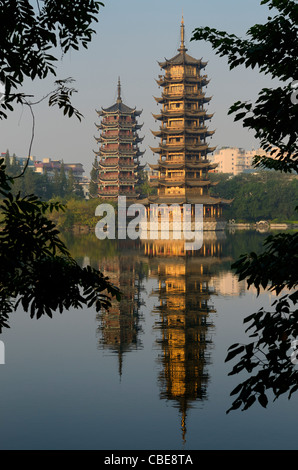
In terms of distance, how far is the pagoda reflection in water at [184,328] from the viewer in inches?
468

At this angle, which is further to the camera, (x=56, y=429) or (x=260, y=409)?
(x=260, y=409)

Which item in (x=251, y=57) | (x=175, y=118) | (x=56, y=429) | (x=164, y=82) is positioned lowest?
(x=56, y=429)

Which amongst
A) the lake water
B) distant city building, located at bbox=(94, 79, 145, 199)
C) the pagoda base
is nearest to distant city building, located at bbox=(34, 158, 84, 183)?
distant city building, located at bbox=(94, 79, 145, 199)

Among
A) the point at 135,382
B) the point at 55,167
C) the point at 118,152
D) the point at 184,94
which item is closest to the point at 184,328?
the point at 135,382

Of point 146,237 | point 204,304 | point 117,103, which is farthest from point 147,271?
point 117,103

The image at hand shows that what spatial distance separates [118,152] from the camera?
8625 cm

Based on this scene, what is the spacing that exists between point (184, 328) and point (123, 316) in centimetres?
321

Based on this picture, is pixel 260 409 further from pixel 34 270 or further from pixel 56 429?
pixel 34 270

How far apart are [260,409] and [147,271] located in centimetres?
2243

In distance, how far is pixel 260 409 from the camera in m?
10.8

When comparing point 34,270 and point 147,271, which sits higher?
point 34,270

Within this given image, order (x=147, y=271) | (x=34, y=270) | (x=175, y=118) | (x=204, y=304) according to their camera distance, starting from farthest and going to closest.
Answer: (x=175, y=118) → (x=147, y=271) → (x=204, y=304) → (x=34, y=270)

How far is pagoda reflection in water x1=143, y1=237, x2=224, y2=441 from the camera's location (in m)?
11.9

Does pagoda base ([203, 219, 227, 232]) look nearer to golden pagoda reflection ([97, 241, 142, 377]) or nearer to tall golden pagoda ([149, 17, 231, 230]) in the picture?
tall golden pagoda ([149, 17, 231, 230])
